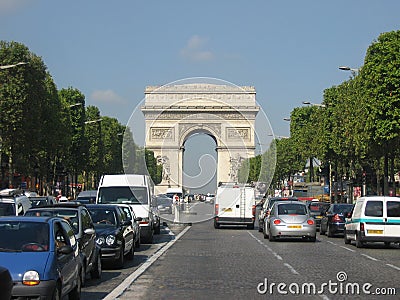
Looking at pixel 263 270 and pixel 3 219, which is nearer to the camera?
pixel 3 219

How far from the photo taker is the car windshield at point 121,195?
31297mm

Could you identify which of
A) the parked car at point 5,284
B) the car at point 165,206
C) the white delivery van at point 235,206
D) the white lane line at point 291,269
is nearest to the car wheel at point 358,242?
the white lane line at point 291,269

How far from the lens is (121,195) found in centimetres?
3141

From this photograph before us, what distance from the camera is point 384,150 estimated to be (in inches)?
1871

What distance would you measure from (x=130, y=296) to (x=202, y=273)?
14.2ft

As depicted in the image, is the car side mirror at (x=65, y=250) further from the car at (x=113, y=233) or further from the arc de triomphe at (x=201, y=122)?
the arc de triomphe at (x=201, y=122)

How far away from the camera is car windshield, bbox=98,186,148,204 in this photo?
31.3 meters

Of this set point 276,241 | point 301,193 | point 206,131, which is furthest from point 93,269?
point 206,131

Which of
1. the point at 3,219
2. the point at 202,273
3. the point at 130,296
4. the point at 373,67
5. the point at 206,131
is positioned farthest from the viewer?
the point at 206,131

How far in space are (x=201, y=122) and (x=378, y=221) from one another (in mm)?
115331

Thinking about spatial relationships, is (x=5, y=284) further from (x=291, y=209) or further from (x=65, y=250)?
(x=291, y=209)

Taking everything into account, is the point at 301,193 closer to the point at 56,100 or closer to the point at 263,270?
the point at 56,100

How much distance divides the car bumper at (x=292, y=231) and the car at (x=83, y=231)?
14.7m

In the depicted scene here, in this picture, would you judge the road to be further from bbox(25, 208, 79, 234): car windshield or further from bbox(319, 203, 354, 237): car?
bbox(319, 203, 354, 237): car
